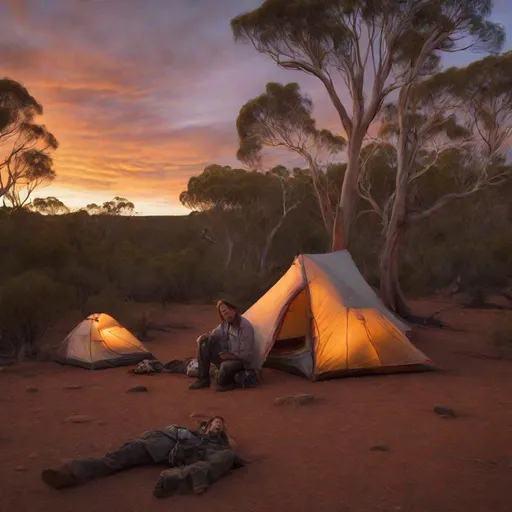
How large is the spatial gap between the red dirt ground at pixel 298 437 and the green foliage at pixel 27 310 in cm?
109

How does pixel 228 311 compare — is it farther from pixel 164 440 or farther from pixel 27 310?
pixel 27 310

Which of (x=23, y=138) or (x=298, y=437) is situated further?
(x=23, y=138)

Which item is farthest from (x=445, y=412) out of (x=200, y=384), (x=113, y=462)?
(x=113, y=462)

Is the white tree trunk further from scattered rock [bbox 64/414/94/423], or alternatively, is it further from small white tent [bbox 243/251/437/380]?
scattered rock [bbox 64/414/94/423]

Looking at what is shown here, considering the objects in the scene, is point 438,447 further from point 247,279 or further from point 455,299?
point 455,299

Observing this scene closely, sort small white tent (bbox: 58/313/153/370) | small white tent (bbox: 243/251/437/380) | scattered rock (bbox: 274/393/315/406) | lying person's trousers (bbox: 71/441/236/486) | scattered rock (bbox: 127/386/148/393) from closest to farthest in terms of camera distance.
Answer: lying person's trousers (bbox: 71/441/236/486) → scattered rock (bbox: 274/393/315/406) → scattered rock (bbox: 127/386/148/393) → small white tent (bbox: 243/251/437/380) → small white tent (bbox: 58/313/153/370)

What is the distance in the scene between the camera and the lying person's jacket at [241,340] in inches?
310

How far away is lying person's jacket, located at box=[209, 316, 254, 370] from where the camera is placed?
25.8 ft

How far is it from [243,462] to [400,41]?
520 inches

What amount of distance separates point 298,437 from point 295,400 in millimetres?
1256

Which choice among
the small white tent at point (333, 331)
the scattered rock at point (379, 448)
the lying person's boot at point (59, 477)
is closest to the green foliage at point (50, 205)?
the small white tent at point (333, 331)

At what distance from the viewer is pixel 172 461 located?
447cm

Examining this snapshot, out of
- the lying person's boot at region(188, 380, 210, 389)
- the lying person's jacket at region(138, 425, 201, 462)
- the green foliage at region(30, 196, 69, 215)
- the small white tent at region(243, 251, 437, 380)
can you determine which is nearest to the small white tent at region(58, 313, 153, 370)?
the lying person's boot at region(188, 380, 210, 389)

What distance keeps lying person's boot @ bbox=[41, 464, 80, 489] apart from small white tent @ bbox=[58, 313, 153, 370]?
5.08m
